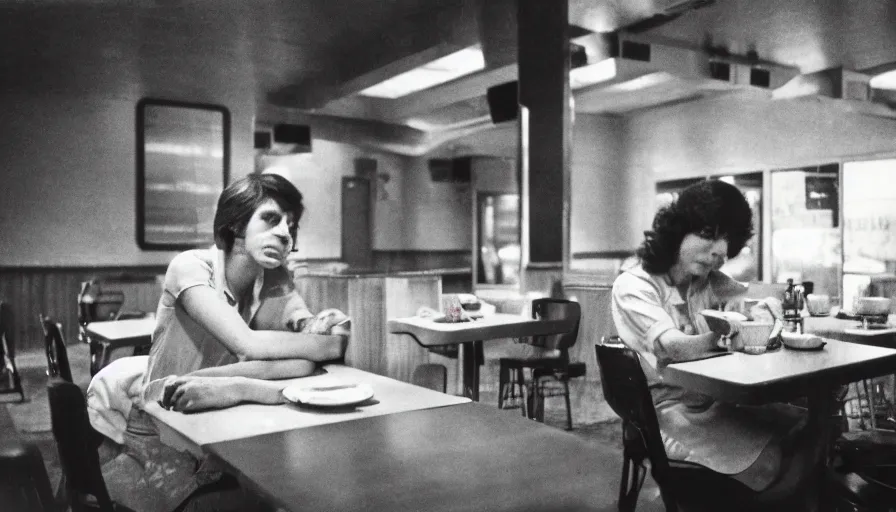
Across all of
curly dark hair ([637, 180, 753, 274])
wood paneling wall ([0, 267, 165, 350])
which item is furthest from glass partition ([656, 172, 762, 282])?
curly dark hair ([637, 180, 753, 274])

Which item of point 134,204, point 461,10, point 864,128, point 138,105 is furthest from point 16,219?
point 864,128

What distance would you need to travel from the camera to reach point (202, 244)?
382 inches

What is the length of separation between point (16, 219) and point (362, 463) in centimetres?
896

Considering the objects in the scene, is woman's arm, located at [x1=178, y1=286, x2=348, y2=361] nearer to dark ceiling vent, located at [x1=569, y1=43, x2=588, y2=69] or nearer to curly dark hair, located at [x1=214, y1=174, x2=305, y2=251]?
curly dark hair, located at [x1=214, y1=174, x2=305, y2=251]

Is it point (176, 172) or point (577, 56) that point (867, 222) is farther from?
point (176, 172)

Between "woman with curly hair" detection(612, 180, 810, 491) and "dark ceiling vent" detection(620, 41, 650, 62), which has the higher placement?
"dark ceiling vent" detection(620, 41, 650, 62)

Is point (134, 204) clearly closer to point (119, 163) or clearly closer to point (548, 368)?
point (119, 163)

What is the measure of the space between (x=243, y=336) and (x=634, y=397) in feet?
3.75

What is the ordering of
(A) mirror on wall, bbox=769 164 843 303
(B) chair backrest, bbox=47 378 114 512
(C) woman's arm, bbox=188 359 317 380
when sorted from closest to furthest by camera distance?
(B) chair backrest, bbox=47 378 114 512, (C) woman's arm, bbox=188 359 317 380, (A) mirror on wall, bbox=769 164 843 303

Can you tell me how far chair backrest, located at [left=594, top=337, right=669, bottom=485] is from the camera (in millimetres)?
1800

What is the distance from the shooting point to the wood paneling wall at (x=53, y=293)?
28.3 ft

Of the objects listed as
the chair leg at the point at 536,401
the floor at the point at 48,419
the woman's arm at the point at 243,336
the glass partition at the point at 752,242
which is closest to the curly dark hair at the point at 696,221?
the floor at the point at 48,419

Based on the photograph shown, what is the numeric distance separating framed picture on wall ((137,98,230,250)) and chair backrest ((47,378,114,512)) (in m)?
8.52

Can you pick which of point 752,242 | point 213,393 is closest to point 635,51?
point 752,242
